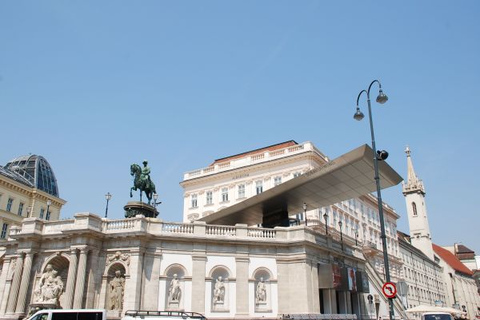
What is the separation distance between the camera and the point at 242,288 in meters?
29.2

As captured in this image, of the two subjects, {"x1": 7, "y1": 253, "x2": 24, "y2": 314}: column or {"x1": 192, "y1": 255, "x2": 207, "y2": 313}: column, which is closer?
{"x1": 7, "y1": 253, "x2": 24, "y2": 314}: column

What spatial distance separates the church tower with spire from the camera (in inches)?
4601

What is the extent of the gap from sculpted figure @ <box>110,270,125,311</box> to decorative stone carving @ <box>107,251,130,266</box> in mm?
840

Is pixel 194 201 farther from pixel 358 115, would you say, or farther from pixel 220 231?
pixel 358 115

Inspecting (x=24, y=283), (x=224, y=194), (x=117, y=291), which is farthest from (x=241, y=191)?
(x=24, y=283)

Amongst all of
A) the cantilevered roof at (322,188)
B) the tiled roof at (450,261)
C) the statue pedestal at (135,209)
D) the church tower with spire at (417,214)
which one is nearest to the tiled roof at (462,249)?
the tiled roof at (450,261)

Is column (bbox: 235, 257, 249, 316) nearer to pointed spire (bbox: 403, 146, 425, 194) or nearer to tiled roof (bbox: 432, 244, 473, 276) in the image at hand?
pointed spire (bbox: 403, 146, 425, 194)

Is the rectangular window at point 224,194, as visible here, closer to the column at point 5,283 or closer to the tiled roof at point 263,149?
the tiled roof at point 263,149

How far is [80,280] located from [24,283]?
15.6 feet

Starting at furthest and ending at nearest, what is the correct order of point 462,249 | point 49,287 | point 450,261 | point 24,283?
point 462,249
point 450,261
point 24,283
point 49,287

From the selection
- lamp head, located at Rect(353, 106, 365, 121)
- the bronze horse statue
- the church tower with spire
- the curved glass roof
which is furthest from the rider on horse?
the church tower with spire

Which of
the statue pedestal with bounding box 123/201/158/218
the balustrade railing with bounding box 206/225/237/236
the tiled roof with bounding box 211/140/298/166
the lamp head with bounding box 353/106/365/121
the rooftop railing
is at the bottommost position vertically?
the balustrade railing with bounding box 206/225/237/236

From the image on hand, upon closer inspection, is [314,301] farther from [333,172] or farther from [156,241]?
[156,241]

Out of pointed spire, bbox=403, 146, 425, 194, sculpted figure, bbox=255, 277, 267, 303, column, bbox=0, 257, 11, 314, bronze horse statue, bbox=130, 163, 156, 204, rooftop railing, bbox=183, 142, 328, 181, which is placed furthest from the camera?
pointed spire, bbox=403, 146, 425, 194
